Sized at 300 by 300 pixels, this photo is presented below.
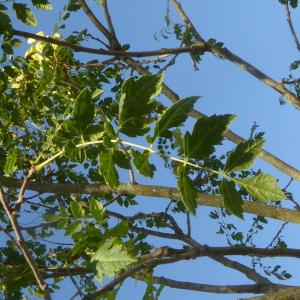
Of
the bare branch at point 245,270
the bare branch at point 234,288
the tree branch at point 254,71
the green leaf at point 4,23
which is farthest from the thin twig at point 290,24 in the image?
the green leaf at point 4,23

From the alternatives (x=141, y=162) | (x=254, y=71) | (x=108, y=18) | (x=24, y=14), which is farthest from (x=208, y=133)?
(x=108, y=18)

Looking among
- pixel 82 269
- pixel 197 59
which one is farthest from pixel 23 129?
pixel 82 269

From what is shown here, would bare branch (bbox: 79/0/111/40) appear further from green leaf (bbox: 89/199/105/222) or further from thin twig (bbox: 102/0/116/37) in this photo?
green leaf (bbox: 89/199/105/222)

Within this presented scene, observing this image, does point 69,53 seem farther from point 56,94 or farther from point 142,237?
Result: point 142,237

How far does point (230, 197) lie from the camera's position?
1.20 m

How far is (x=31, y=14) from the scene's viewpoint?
2.16 metres

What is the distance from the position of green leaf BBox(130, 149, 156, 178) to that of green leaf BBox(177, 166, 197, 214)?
0.28 ft

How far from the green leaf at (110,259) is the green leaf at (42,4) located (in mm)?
1328

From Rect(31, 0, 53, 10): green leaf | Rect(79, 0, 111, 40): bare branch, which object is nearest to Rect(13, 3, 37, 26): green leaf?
Rect(31, 0, 53, 10): green leaf

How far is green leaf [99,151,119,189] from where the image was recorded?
1199 millimetres

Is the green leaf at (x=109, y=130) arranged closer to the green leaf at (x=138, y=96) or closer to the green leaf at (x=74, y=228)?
the green leaf at (x=138, y=96)

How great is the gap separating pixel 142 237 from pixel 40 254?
0.57 metres

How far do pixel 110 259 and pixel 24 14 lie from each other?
1471mm

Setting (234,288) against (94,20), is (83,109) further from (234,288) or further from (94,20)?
(94,20)
